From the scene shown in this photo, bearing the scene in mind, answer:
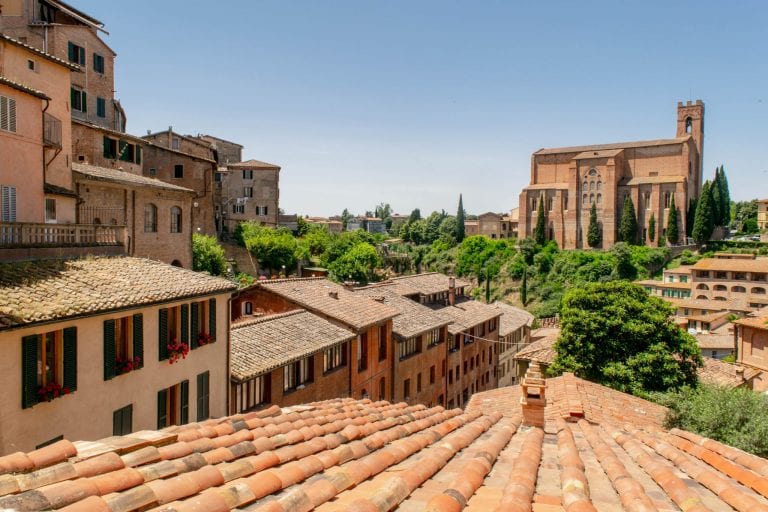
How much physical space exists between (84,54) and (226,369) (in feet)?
107

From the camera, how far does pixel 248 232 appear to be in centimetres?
6053

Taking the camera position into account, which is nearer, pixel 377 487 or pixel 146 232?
pixel 377 487

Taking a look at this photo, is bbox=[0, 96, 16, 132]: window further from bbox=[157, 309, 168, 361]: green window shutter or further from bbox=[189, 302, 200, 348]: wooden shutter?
bbox=[157, 309, 168, 361]: green window shutter

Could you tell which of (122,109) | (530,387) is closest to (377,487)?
(530,387)

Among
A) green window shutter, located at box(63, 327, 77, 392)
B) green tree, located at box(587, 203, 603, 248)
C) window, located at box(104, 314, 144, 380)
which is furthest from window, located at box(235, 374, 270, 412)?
green tree, located at box(587, 203, 603, 248)

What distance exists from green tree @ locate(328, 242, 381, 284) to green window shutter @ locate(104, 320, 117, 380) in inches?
1983

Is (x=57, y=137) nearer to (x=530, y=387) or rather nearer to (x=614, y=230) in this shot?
(x=530, y=387)

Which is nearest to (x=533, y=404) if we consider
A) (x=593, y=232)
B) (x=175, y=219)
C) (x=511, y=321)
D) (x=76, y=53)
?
(x=175, y=219)

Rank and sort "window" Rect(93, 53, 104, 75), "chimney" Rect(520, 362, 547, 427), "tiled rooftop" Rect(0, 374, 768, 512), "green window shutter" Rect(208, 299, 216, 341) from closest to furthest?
"tiled rooftop" Rect(0, 374, 768, 512) → "chimney" Rect(520, 362, 547, 427) → "green window shutter" Rect(208, 299, 216, 341) → "window" Rect(93, 53, 104, 75)

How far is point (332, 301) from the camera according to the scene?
26.3 meters

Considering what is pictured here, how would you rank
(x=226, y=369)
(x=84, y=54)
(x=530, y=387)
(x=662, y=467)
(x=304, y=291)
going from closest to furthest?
1. (x=662, y=467)
2. (x=530, y=387)
3. (x=226, y=369)
4. (x=304, y=291)
5. (x=84, y=54)

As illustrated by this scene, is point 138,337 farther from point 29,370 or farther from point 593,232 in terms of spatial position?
point 593,232

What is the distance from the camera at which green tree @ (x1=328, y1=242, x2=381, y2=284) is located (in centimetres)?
6275

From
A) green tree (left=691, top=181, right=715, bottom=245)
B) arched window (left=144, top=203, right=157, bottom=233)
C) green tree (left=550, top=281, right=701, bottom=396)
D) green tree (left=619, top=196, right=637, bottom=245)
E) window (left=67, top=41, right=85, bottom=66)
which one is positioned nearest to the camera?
green tree (left=550, top=281, right=701, bottom=396)
